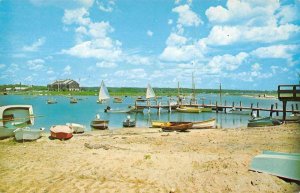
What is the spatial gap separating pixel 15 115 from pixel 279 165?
21561 mm

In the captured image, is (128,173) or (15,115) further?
(15,115)

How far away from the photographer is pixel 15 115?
26.5 meters

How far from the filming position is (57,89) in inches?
7190

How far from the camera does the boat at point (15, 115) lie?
83.1 feet

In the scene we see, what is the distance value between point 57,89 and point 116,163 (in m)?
176

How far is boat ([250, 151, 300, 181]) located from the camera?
11.2 meters

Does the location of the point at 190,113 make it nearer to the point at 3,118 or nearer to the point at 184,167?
the point at 3,118

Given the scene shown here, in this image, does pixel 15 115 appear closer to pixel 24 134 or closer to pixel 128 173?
pixel 24 134

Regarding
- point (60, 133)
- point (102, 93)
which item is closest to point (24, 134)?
point (60, 133)

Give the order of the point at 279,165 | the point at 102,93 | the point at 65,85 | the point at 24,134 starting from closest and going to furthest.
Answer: the point at 279,165, the point at 24,134, the point at 102,93, the point at 65,85

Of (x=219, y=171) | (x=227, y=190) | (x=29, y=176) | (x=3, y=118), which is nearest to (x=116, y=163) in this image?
(x=29, y=176)

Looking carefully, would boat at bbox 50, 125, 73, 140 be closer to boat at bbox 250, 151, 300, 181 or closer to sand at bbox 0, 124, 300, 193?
sand at bbox 0, 124, 300, 193

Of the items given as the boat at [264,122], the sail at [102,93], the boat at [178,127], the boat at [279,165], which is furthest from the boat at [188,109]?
the boat at [279,165]

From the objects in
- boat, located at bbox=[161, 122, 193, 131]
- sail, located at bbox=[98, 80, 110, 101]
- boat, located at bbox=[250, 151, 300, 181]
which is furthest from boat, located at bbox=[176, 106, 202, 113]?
boat, located at bbox=[250, 151, 300, 181]
